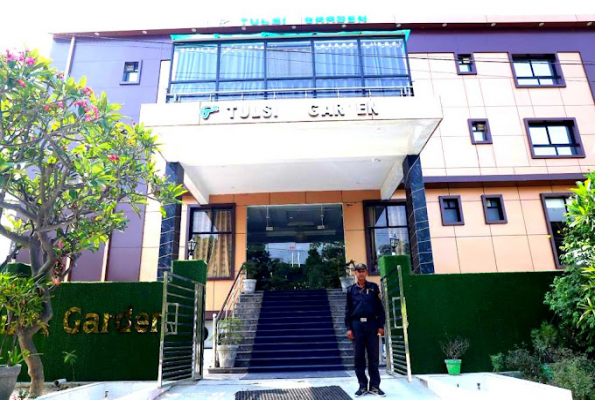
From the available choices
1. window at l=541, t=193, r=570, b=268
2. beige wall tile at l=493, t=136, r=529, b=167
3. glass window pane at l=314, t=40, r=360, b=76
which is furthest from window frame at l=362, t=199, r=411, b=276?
glass window pane at l=314, t=40, r=360, b=76

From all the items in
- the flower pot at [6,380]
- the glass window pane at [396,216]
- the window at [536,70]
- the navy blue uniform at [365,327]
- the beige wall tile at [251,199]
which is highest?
the window at [536,70]

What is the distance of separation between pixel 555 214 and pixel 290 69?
8.59 m

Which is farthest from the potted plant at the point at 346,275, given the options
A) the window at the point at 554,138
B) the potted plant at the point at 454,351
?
the window at the point at 554,138

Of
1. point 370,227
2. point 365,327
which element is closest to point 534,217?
point 370,227

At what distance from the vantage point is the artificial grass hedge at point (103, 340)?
6.23 metres

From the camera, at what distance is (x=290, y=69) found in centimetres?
894

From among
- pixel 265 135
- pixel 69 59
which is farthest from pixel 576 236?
pixel 69 59

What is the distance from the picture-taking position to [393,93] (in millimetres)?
8648

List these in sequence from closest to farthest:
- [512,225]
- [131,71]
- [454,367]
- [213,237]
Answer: [454,367] < [512,225] < [213,237] < [131,71]

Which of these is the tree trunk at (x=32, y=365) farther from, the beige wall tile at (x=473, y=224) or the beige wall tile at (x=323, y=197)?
the beige wall tile at (x=473, y=224)

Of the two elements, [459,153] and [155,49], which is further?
[155,49]

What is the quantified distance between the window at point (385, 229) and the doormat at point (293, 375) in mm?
4975

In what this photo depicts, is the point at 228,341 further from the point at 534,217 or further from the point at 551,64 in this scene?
the point at 551,64

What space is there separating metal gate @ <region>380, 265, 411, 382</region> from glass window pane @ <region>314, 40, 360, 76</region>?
15.3 ft
